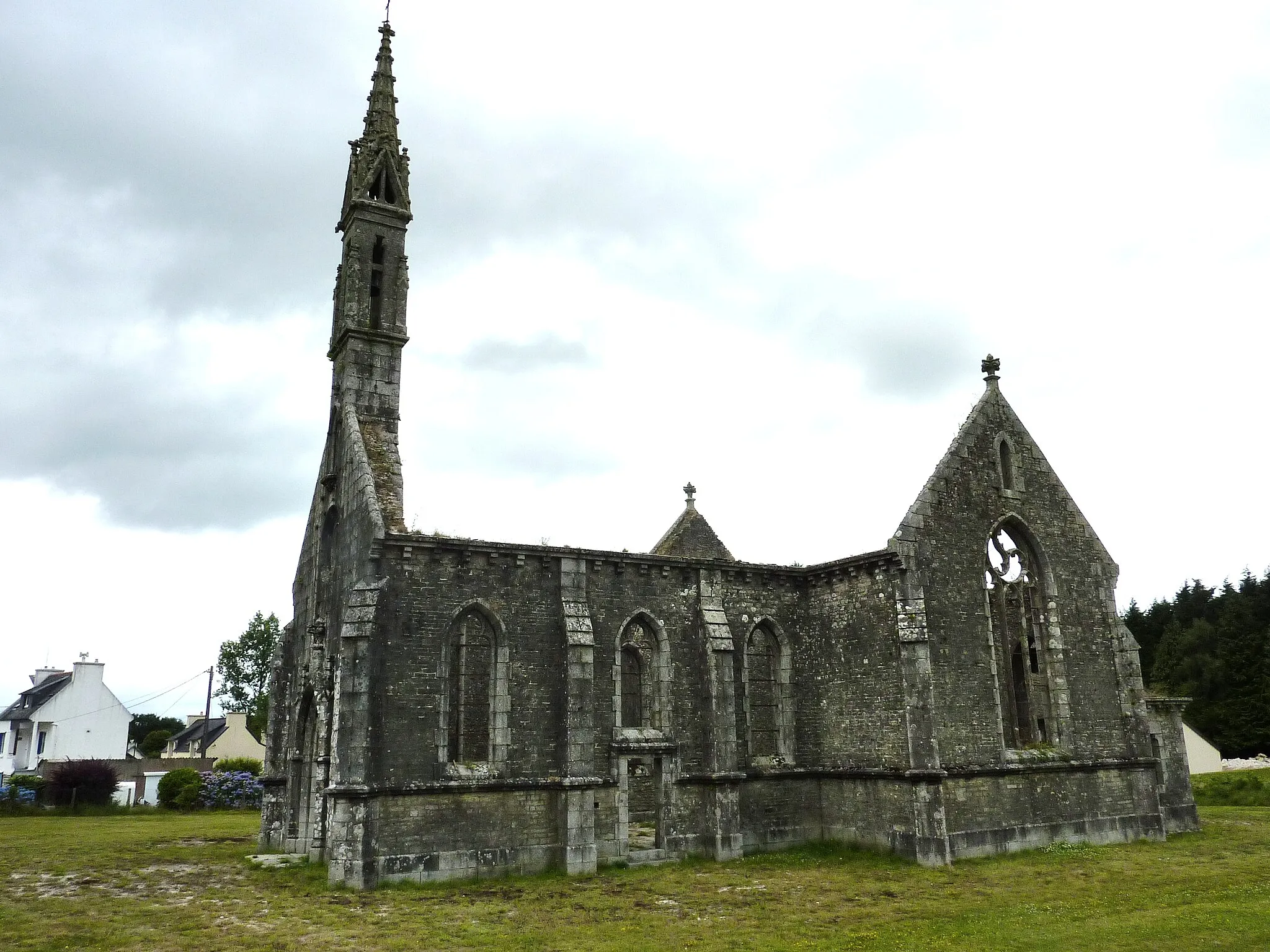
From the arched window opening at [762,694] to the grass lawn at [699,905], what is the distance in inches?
104

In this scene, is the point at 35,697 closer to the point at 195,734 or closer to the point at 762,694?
the point at 195,734

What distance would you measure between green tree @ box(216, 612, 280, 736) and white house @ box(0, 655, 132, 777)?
13055mm

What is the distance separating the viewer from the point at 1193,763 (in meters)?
50.8

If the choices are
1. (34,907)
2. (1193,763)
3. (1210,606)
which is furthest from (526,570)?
(1210,606)

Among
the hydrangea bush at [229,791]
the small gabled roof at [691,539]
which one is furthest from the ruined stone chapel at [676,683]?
the hydrangea bush at [229,791]

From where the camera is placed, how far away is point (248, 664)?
71.8 metres

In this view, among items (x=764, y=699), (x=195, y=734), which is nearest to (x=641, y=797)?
(x=764, y=699)

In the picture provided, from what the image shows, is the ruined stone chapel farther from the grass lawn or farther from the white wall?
the white wall

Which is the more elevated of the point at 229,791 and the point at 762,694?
the point at 762,694

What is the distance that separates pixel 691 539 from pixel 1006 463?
35.5ft

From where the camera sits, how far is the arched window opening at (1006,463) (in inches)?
953

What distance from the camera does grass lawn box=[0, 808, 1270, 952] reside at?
530 inches

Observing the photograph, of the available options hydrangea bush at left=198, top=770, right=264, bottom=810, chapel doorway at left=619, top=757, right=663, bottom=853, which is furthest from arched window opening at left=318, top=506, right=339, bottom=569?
hydrangea bush at left=198, top=770, right=264, bottom=810

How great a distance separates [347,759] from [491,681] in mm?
3367
